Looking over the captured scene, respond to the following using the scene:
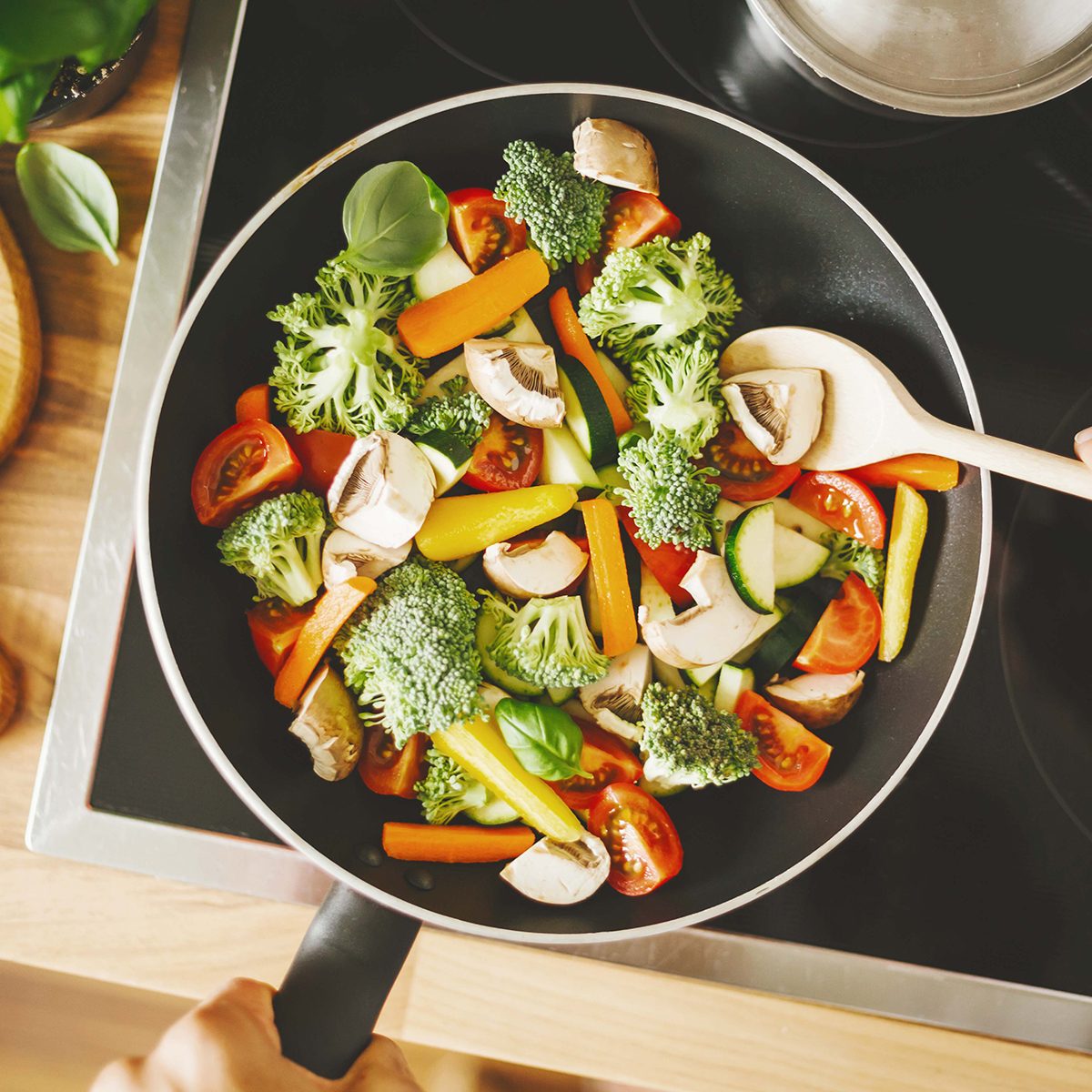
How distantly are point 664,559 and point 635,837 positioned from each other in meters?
0.37

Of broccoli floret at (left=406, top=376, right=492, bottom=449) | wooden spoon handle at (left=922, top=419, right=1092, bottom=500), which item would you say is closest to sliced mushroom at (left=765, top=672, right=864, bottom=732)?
wooden spoon handle at (left=922, top=419, right=1092, bottom=500)

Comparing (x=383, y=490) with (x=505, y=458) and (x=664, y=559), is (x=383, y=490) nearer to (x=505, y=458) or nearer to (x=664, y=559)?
Result: (x=505, y=458)

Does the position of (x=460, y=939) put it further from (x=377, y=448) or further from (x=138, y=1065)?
(x=377, y=448)

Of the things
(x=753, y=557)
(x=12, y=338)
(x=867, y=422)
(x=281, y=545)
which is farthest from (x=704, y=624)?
(x=12, y=338)

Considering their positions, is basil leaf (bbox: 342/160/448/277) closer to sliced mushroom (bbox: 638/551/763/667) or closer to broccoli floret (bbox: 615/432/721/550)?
broccoli floret (bbox: 615/432/721/550)

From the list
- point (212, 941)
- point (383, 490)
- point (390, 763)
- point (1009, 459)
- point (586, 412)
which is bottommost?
point (212, 941)

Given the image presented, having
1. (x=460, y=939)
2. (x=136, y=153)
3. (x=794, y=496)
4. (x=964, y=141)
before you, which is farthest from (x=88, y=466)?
(x=964, y=141)

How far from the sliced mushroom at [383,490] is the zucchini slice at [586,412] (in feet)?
0.69

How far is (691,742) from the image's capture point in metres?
1.10

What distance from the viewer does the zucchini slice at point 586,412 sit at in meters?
1.16

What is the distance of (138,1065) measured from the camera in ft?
2.72

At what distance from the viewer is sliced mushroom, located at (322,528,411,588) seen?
43.6 inches

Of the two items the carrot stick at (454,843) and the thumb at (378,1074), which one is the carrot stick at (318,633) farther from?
the thumb at (378,1074)

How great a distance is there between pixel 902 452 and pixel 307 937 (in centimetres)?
91
